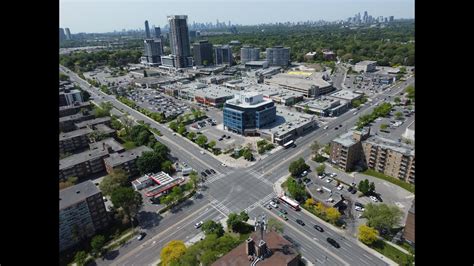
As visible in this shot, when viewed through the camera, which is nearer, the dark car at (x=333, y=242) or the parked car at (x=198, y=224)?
the dark car at (x=333, y=242)

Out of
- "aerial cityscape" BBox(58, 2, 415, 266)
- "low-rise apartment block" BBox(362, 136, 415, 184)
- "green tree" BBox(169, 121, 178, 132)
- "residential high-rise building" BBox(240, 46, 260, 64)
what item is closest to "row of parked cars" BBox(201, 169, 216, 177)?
"aerial cityscape" BBox(58, 2, 415, 266)

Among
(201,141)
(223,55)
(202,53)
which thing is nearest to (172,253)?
(201,141)

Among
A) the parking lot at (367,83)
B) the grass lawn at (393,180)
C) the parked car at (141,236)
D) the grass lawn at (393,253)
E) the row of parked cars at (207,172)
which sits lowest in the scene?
the grass lawn at (393,253)

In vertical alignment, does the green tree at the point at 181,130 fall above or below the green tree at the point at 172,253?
above

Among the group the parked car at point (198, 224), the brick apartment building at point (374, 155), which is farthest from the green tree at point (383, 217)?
the parked car at point (198, 224)

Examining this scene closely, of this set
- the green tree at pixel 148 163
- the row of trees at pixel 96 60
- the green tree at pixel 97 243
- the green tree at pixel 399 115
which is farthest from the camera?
the row of trees at pixel 96 60

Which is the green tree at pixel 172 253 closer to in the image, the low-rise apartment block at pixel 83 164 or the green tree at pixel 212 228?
the green tree at pixel 212 228
